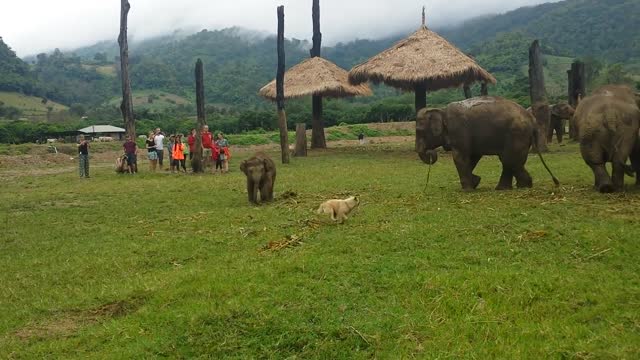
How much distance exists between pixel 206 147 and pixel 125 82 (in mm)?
6162

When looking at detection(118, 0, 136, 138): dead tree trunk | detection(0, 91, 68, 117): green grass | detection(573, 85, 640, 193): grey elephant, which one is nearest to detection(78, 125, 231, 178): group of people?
detection(118, 0, 136, 138): dead tree trunk

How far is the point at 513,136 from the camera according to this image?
11586 mm

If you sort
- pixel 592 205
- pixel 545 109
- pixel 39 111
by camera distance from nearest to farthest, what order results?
pixel 592 205 < pixel 545 109 < pixel 39 111

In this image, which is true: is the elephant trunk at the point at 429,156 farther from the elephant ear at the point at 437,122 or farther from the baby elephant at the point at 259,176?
the baby elephant at the point at 259,176

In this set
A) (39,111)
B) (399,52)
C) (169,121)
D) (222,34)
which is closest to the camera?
(399,52)

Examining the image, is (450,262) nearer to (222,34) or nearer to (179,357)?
(179,357)

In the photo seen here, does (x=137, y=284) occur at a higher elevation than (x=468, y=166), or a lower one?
lower

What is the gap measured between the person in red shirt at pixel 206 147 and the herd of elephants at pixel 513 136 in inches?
370

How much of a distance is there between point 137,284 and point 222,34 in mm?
163477

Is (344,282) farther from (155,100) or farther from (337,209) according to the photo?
(155,100)

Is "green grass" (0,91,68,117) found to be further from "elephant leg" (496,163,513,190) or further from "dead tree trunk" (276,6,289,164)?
"elephant leg" (496,163,513,190)

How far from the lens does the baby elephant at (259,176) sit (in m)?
12.2

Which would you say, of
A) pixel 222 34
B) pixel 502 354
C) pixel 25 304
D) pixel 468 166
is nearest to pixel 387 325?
pixel 502 354

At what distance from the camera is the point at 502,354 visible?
16.3 ft
